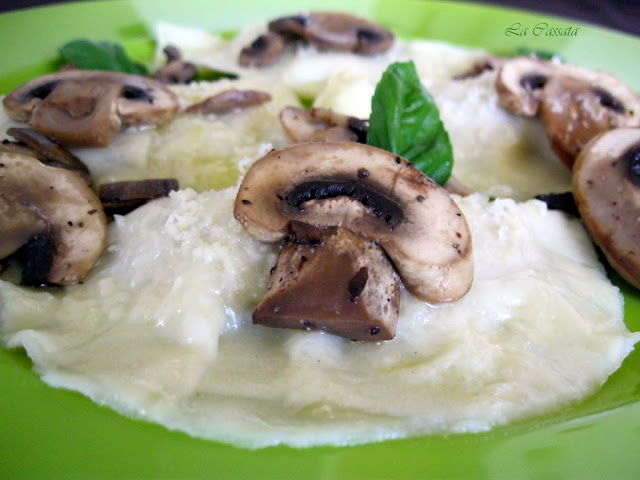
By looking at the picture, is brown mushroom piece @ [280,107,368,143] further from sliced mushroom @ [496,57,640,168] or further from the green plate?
the green plate

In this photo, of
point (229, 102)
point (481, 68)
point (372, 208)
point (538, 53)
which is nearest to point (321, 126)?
point (229, 102)

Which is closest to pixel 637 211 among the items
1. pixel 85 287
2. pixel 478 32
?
pixel 85 287

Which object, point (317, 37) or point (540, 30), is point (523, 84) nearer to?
point (317, 37)

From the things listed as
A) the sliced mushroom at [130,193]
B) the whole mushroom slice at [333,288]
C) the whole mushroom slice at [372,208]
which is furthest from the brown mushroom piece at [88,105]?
the whole mushroom slice at [333,288]

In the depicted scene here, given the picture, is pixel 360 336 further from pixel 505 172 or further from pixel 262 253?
pixel 505 172

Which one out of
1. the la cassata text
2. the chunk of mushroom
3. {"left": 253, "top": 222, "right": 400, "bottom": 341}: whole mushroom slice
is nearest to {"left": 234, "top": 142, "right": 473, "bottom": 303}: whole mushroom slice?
{"left": 253, "top": 222, "right": 400, "bottom": 341}: whole mushroom slice

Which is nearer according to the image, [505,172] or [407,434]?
[407,434]
